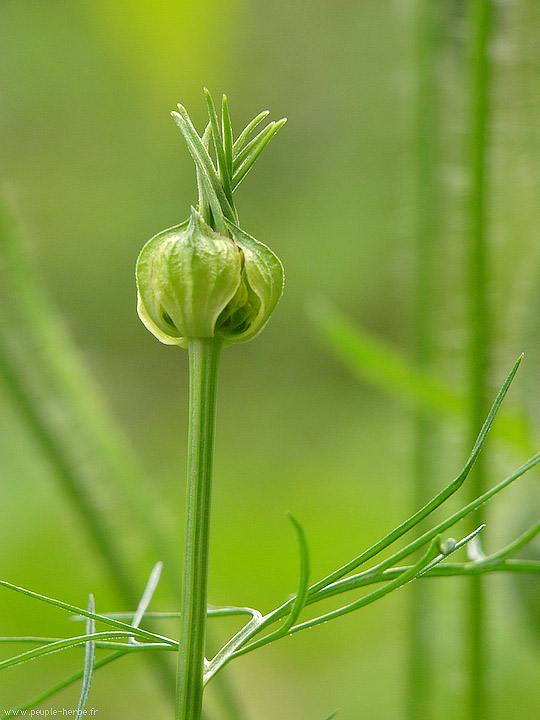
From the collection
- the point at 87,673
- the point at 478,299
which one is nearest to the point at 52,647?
the point at 87,673

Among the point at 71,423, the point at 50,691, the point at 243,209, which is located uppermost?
the point at 243,209

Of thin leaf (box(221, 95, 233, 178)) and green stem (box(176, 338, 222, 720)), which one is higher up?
thin leaf (box(221, 95, 233, 178))

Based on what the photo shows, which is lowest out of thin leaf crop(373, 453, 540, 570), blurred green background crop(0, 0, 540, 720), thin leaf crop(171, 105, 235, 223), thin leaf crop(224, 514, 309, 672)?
thin leaf crop(224, 514, 309, 672)

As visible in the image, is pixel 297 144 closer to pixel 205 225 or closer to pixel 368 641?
pixel 368 641

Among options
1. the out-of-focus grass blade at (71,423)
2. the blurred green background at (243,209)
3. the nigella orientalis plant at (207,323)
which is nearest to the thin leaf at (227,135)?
the nigella orientalis plant at (207,323)

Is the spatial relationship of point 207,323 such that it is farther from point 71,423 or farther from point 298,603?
point 71,423

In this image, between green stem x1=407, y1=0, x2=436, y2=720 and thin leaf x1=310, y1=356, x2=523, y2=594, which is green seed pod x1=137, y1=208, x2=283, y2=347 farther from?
green stem x1=407, y1=0, x2=436, y2=720

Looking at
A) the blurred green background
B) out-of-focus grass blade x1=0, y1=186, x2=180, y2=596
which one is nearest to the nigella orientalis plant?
out-of-focus grass blade x1=0, y1=186, x2=180, y2=596

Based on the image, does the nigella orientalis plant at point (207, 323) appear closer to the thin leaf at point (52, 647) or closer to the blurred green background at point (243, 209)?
the thin leaf at point (52, 647)

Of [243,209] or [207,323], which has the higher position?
[243,209]
